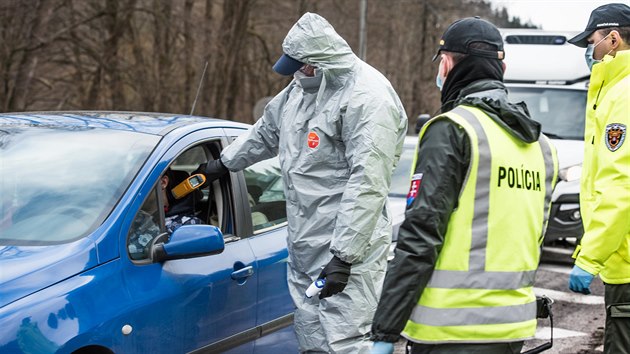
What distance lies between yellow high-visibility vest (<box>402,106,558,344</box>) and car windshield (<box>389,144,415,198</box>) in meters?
5.31

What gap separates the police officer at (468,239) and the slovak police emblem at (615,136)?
26.3 inches

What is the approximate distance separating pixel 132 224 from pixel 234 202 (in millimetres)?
895

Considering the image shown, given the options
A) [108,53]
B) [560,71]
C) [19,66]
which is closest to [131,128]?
[560,71]

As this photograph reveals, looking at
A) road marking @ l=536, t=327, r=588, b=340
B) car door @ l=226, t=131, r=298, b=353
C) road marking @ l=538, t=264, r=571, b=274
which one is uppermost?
car door @ l=226, t=131, r=298, b=353

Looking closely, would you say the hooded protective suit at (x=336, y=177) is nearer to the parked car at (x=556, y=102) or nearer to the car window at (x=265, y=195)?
the car window at (x=265, y=195)

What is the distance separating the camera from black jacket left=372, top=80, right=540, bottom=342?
9.14 ft

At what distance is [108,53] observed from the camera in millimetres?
21281

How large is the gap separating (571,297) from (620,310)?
4.75 meters

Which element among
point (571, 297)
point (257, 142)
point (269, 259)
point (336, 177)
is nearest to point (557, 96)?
point (571, 297)

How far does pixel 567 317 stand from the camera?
7.52 meters

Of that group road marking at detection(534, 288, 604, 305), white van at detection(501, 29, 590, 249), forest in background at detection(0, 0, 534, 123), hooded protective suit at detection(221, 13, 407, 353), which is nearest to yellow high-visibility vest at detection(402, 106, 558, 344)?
hooded protective suit at detection(221, 13, 407, 353)

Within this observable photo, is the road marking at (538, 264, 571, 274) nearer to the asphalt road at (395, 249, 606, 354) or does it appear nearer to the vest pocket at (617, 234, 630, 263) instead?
the asphalt road at (395, 249, 606, 354)

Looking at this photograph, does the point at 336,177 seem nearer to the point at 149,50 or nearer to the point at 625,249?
the point at 625,249

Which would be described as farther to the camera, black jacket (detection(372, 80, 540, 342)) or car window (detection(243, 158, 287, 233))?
car window (detection(243, 158, 287, 233))
